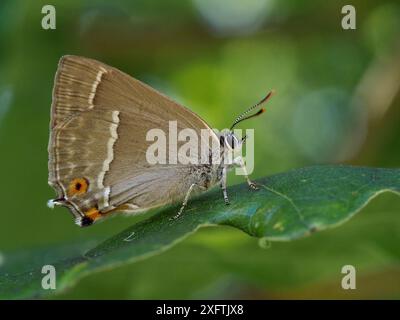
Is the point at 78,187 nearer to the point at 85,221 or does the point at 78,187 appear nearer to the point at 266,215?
the point at 85,221

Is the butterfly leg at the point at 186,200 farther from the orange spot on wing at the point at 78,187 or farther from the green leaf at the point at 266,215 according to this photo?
the orange spot on wing at the point at 78,187

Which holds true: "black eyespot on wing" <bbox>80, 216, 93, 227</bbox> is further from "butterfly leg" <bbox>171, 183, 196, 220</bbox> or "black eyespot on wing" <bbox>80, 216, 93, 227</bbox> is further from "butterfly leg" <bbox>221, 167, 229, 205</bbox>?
"butterfly leg" <bbox>221, 167, 229, 205</bbox>

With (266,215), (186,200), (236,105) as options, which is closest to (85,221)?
(186,200)

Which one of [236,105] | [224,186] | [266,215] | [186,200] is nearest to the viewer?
[266,215]

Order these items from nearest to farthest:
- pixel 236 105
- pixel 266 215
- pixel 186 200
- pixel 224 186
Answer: pixel 266 215 < pixel 224 186 < pixel 186 200 < pixel 236 105

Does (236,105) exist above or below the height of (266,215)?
above

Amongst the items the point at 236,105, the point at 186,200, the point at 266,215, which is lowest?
the point at 266,215

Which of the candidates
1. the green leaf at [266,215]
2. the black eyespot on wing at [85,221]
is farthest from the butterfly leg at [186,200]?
the black eyespot on wing at [85,221]
